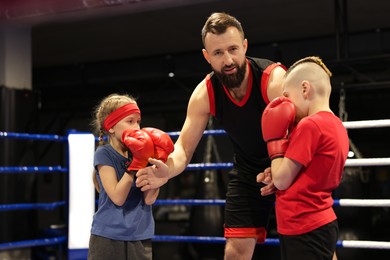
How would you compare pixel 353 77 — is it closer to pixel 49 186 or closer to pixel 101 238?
pixel 101 238

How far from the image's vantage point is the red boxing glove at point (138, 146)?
194 centimetres

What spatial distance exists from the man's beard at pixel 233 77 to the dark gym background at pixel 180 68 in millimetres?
2599

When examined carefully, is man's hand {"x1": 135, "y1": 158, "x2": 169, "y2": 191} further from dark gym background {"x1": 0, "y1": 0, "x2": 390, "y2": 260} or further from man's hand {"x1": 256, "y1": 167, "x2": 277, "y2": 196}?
dark gym background {"x1": 0, "y1": 0, "x2": 390, "y2": 260}

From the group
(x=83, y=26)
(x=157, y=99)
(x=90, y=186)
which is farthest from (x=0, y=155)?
(x=90, y=186)

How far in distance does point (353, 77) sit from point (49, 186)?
501 cm

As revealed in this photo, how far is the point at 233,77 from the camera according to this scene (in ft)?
6.66

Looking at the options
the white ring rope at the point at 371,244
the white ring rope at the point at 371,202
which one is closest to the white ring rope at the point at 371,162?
the white ring rope at the point at 371,202

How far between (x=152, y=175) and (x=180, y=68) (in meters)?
5.39

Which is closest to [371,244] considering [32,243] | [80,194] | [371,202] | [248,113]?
[371,202]

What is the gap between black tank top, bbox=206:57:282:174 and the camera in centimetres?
209

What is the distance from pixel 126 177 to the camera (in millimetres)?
2006

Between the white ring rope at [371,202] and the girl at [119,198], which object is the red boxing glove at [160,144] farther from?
the white ring rope at [371,202]

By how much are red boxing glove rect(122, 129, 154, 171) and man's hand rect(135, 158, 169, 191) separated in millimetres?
25

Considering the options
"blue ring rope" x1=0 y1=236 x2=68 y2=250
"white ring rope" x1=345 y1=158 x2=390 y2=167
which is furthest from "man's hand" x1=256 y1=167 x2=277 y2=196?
"blue ring rope" x1=0 y1=236 x2=68 y2=250
